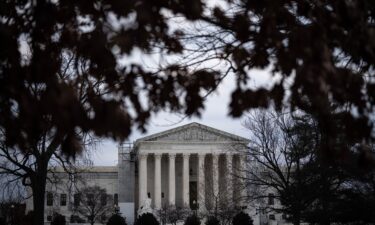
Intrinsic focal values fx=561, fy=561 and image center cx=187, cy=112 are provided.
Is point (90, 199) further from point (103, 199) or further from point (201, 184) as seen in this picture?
point (201, 184)

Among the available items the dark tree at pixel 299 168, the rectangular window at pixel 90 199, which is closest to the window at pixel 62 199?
the rectangular window at pixel 90 199

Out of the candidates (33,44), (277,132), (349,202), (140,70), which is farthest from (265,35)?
(277,132)

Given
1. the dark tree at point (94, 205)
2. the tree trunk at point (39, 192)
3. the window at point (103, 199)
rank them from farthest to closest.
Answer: the window at point (103, 199)
the dark tree at point (94, 205)
the tree trunk at point (39, 192)

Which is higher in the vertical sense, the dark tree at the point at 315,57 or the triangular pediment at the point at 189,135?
the triangular pediment at the point at 189,135

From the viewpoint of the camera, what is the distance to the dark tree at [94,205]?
81000mm

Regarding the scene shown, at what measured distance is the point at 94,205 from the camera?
263 feet

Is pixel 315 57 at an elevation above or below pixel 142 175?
below

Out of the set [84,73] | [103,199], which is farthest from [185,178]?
[84,73]

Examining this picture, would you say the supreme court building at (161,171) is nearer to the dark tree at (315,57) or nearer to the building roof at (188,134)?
the building roof at (188,134)

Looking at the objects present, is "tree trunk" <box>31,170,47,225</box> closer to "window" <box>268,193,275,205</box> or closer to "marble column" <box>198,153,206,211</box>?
"window" <box>268,193,275,205</box>

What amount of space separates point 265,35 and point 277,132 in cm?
3234

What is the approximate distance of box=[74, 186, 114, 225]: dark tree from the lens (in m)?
81.0

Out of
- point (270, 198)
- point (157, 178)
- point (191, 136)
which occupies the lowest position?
point (270, 198)

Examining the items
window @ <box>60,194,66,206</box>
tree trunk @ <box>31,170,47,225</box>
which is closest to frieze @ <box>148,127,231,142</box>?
window @ <box>60,194,66,206</box>
